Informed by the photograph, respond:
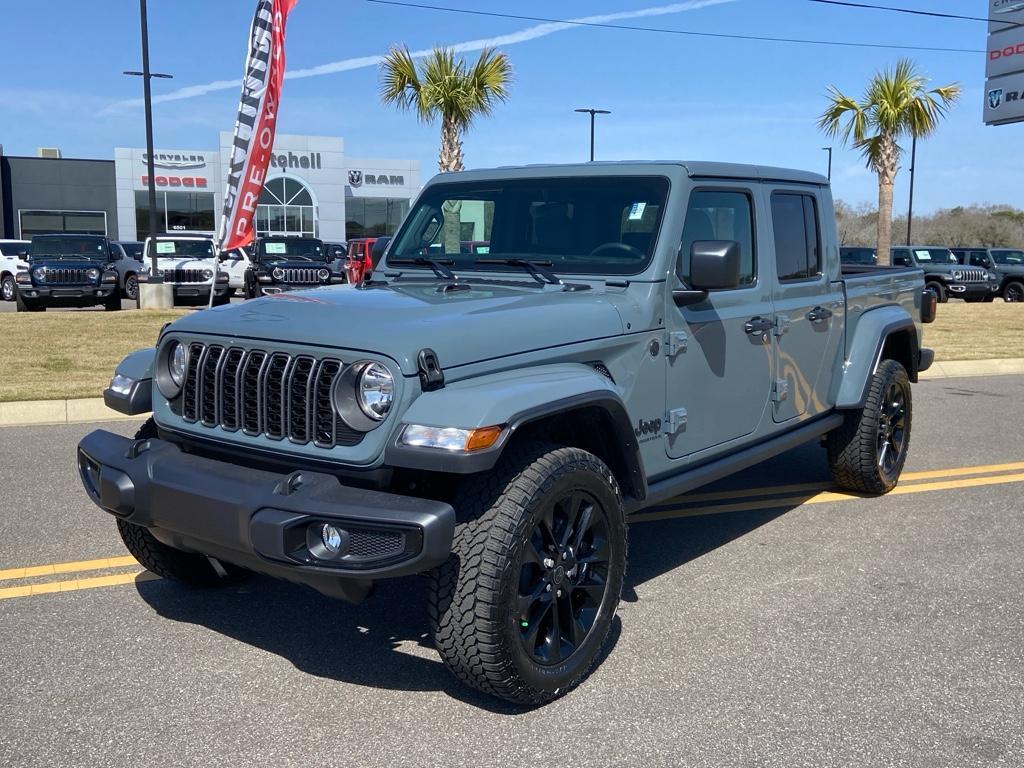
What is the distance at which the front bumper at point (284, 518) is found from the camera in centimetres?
304

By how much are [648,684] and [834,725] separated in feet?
2.17

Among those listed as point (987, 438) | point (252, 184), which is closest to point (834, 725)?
point (987, 438)

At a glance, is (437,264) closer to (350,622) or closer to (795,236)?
(350,622)

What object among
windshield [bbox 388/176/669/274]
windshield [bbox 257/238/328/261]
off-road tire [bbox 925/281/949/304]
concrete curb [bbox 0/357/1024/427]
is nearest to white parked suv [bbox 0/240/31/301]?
windshield [bbox 257/238/328/261]

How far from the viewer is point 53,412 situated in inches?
350

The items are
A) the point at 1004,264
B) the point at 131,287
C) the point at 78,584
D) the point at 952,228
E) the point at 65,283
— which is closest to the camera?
the point at 78,584

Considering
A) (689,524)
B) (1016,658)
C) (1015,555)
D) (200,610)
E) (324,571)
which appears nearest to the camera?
(324,571)

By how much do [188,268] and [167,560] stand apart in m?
20.2

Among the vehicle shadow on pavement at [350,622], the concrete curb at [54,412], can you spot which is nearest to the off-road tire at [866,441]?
the vehicle shadow on pavement at [350,622]

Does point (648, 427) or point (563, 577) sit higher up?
point (648, 427)

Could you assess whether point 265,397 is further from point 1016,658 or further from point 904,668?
point 1016,658

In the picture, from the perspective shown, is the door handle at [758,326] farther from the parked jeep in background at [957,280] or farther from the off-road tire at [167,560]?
the parked jeep in background at [957,280]

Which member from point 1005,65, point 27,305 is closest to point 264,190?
point 27,305

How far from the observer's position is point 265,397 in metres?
3.52
